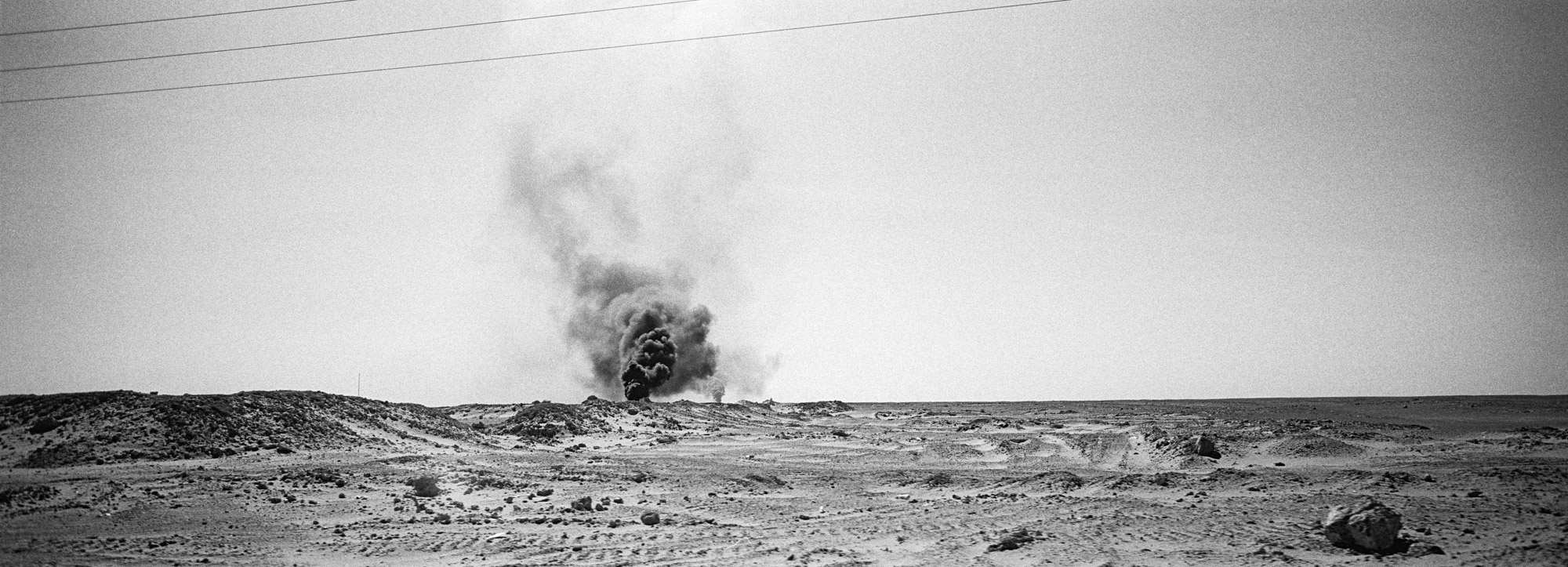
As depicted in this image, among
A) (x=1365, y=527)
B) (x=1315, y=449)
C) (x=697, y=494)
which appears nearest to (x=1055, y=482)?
(x=697, y=494)

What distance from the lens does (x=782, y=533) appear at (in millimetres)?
14516

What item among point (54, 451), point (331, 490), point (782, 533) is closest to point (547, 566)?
Result: point (782, 533)

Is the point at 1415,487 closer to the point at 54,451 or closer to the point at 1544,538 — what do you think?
the point at 1544,538

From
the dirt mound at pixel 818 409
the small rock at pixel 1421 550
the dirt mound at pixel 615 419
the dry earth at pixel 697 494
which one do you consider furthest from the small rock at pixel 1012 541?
the dirt mound at pixel 818 409

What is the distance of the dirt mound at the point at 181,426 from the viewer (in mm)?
21375

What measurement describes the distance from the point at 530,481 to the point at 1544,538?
733 inches

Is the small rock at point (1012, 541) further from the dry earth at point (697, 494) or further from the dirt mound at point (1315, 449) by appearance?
the dirt mound at point (1315, 449)

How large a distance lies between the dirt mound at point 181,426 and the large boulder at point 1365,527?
24.8 metres

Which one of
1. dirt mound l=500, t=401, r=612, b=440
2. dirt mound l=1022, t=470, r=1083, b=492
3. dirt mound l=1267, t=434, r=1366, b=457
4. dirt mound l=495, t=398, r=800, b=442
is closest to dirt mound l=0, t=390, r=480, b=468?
dirt mound l=500, t=401, r=612, b=440

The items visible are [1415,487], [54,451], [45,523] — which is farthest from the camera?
[54,451]

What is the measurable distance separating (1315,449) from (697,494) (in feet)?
63.4

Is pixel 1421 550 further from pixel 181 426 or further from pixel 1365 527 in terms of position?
pixel 181 426

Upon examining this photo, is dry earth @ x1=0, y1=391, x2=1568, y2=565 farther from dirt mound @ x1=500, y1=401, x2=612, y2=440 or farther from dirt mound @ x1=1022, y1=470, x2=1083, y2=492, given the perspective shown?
dirt mound @ x1=500, y1=401, x2=612, y2=440

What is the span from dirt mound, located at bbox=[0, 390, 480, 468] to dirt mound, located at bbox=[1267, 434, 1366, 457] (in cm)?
2670
